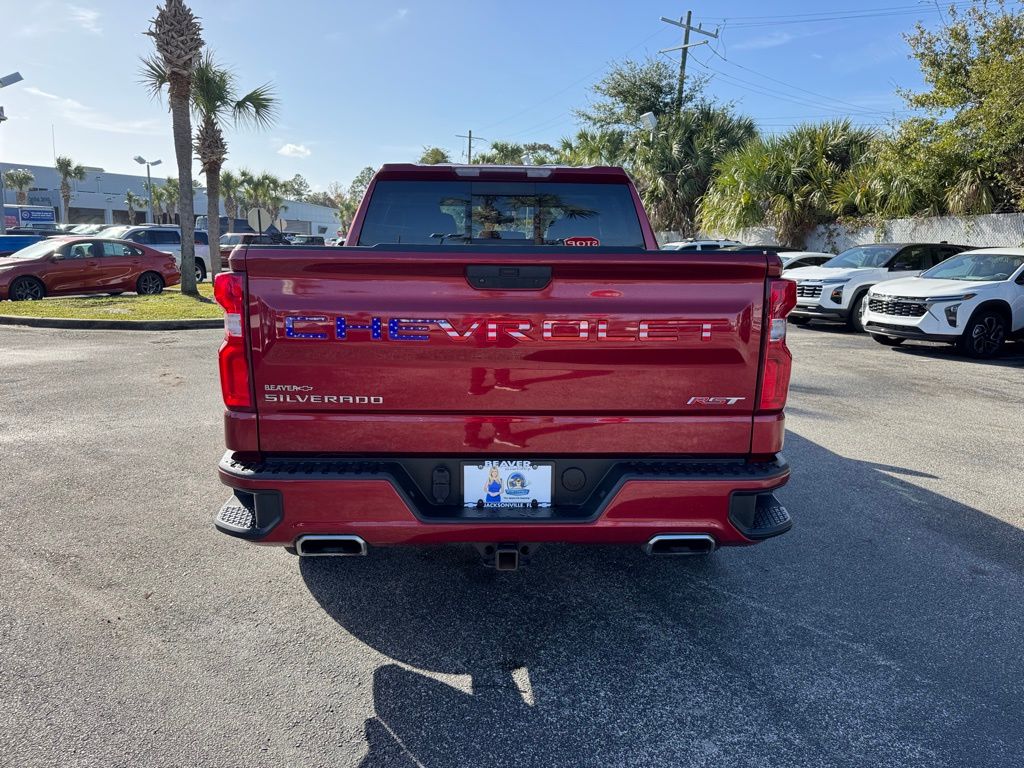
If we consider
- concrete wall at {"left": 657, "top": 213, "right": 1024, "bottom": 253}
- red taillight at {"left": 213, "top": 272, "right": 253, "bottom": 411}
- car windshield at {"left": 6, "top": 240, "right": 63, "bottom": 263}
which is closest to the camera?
red taillight at {"left": 213, "top": 272, "right": 253, "bottom": 411}

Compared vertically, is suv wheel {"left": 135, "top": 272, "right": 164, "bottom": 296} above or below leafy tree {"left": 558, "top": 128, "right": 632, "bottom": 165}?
below

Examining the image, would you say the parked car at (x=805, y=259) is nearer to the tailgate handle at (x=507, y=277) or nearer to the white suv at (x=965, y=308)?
the white suv at (x=965, y=308)

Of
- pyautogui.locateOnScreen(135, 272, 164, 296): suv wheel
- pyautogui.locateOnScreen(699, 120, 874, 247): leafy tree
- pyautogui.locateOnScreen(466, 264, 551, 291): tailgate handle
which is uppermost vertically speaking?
pyautogui.locateOnScreen(699, 120, 874, 247): leafy tree

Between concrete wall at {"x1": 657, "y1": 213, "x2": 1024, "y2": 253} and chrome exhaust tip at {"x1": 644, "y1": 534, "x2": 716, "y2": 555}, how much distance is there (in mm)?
17628

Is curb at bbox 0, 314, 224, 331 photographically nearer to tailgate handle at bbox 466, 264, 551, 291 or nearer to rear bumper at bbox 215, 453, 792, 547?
rear bumper at bbox 215, 453, 792, 547

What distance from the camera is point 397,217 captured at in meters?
4.09

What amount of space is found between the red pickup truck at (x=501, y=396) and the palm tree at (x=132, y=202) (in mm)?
86569

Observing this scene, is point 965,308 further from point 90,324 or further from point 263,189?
point 263,189

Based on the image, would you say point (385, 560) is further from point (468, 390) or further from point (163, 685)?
point (468, 390)

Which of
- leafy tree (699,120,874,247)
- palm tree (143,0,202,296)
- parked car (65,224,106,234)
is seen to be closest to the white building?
parked car (65,224,106,234)

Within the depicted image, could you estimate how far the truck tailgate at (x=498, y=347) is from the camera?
249 cm

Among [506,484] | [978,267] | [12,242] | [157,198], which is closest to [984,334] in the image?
[978,267]

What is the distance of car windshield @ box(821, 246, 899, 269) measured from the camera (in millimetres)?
14430

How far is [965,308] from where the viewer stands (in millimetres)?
10531
